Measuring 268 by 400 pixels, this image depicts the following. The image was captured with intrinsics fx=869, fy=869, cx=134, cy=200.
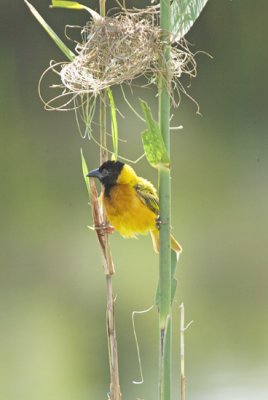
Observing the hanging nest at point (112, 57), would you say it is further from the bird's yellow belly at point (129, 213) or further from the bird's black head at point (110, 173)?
the bird's yellow belly at point (129, 213)

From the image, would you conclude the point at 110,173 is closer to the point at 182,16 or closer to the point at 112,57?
the point at 112,57

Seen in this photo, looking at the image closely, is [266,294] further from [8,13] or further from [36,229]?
[8,13]

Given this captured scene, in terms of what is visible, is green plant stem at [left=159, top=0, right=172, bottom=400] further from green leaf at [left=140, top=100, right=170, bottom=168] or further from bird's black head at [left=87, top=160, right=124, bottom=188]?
→ bird's black head at [left=87, top=160, right=124, bottom=188]

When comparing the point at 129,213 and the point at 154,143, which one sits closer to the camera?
the point at 154,143

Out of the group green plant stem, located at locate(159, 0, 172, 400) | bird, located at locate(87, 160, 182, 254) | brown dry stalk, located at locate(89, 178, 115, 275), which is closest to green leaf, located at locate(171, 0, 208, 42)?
green plant stem, located at locate(159, 0, 172, 400)

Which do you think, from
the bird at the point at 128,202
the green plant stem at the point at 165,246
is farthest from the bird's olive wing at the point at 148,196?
the green plant stem at the point at 165,246

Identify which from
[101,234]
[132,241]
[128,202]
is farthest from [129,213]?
[132,241]
